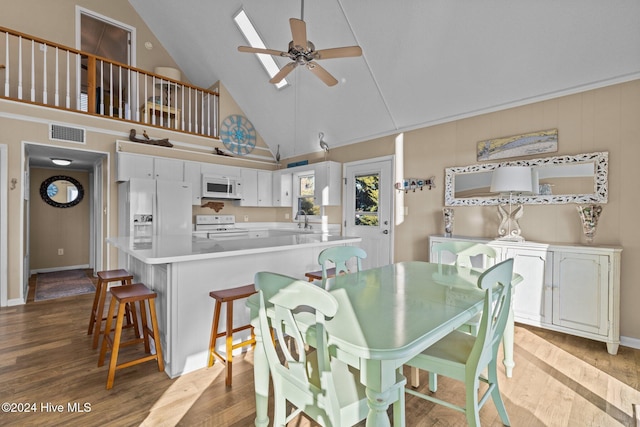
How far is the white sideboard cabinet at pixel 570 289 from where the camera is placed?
8.14 feet

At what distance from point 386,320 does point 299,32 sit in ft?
7.82

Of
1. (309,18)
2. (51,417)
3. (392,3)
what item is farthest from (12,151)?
(392,3)

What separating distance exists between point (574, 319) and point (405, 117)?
293 cm

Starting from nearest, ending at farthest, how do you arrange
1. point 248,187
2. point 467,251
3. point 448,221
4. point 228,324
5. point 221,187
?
1. point 228,324
2. point 467,251
3. point 448,221
4. point 221,187
5. point 248,187

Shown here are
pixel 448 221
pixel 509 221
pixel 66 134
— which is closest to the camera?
pixel 509 221

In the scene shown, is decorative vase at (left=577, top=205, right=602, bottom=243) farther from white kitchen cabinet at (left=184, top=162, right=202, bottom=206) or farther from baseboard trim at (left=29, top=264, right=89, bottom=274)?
baseboard trim at (left=29, top=264, right=89, bottom=274)

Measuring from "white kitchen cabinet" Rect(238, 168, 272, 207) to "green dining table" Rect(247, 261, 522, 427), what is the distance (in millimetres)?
4110

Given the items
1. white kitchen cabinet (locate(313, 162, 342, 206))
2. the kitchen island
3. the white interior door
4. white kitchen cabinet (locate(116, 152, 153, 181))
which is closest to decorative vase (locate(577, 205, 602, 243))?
the white interior door

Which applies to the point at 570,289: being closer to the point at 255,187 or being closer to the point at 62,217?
the point at 255,187

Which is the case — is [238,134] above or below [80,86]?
below

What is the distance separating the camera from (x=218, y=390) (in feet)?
6.41

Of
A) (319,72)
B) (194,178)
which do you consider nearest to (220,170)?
(194,178)

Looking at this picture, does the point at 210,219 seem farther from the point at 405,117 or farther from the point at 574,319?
the point at 574,319

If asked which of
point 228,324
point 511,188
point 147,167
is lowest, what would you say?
point 228,324
